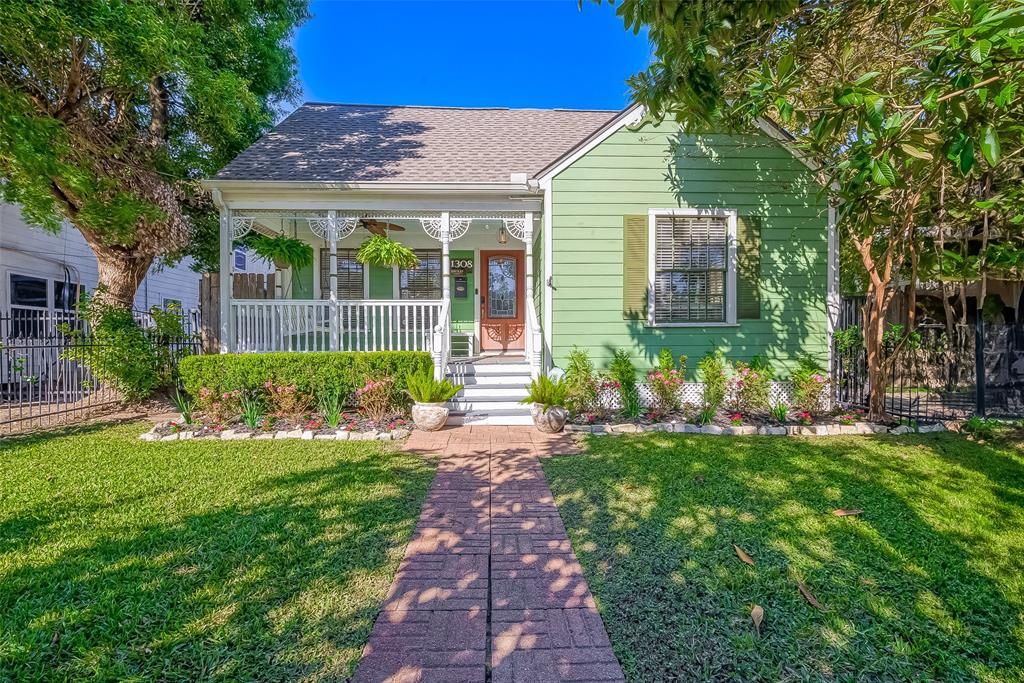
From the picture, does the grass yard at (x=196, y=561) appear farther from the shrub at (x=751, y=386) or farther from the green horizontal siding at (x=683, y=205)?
the shrub at (x=751, y=386)

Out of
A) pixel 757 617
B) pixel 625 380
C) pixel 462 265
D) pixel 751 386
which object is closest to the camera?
pixel 757 617

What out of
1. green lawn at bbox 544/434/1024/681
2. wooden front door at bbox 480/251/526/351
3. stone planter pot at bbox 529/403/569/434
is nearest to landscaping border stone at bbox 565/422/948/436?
stone planter pot at bbox 529/403/569/434

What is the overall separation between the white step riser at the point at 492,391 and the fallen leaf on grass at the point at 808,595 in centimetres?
492

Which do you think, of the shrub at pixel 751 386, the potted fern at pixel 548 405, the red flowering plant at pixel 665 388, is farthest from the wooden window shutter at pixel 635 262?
the potted fern at pixel 548 405

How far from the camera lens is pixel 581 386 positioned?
22.5ft

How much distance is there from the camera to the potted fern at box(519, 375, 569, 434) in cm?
623

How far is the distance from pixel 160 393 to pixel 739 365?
978 centimetres

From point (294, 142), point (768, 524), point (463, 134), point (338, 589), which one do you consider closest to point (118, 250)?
point (294, 142)

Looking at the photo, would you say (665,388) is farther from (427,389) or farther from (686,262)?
(427,389)

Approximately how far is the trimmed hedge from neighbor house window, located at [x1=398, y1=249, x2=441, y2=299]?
3.61 meters

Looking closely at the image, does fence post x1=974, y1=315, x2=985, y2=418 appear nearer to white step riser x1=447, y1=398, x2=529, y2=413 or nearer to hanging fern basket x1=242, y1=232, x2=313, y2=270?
white step riser x1=447, y1=398, x2=529, y2=413

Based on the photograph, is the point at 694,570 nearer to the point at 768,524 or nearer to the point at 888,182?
the point at 768,524

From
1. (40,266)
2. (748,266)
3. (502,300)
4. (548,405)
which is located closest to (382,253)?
(502,300)

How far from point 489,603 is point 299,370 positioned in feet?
17.0
